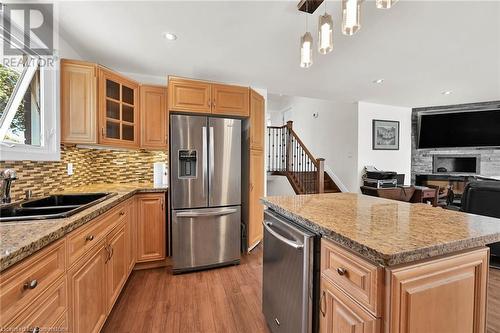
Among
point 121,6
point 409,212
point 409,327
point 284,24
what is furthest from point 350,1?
point 121,6

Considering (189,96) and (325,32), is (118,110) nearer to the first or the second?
(189,96)

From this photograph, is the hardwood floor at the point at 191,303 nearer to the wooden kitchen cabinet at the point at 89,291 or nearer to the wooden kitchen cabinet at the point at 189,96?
the wooden kitchen cabinet at the point at 89,291

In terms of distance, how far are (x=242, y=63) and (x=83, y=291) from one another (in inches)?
107

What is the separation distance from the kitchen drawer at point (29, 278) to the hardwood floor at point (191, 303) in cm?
101

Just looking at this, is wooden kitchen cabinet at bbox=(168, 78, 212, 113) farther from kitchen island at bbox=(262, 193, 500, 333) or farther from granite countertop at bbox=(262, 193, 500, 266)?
kitchen island at bbox=(262, 193, 500, 333)

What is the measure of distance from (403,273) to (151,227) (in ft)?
8.16

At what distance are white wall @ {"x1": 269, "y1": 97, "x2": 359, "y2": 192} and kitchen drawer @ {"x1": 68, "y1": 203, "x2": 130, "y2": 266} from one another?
16.1ft

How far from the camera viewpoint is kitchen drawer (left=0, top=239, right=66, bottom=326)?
779mm

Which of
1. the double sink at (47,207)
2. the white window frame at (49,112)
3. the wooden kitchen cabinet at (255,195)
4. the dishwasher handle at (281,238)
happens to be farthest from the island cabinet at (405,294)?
the white window frame at (49,112)

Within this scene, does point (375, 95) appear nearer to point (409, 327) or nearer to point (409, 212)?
point (409, 212)

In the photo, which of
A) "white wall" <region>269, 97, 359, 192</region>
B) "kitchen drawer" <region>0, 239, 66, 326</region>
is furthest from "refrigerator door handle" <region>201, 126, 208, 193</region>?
"white wall" <region>269, 97, 359, 192</region>

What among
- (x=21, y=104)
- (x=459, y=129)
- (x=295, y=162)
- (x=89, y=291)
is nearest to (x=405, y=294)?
(x=89, y=291)

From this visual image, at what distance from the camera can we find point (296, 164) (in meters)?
5.72

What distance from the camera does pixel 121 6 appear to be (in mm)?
1815
